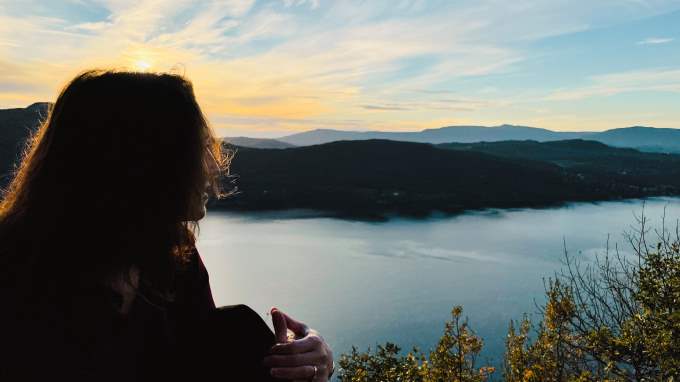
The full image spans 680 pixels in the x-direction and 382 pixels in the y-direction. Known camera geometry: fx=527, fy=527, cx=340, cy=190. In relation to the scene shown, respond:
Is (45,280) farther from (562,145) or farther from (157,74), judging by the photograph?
(562,145)

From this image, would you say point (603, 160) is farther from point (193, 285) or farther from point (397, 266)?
point (193, 285)

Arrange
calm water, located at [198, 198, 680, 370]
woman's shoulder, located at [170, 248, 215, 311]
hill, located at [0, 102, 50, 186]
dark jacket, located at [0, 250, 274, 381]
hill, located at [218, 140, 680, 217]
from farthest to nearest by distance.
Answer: hill, located at [218, 140, 680, 217], hill, located at [0, 102, 50, 186], calm water, located at [198, 198, 680, 370], woman's shoulder, located at [170, 248, 215, 311], dark jacket, located at [0, 250, 274, 381]

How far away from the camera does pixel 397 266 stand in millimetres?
49469

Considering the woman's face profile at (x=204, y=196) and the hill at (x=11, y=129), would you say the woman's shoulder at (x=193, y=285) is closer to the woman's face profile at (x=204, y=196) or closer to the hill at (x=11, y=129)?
the woman's face profile at (x=204, y=196)

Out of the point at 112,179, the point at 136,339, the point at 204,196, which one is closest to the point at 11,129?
the point at 204,196

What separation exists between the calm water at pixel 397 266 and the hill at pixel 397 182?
17451mm

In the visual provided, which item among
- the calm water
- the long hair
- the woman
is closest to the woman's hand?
the woman

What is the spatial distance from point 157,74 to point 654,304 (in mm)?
10593

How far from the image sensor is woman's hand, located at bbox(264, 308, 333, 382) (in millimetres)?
1001

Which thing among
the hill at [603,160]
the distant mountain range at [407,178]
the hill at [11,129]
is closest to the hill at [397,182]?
the distant mountain range at [407,178]

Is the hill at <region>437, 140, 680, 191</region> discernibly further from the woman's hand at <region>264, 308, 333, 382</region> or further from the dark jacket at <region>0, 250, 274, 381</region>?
the dark jacket at <region>0, 250, 274, 381</region>

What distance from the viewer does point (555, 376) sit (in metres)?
11.9

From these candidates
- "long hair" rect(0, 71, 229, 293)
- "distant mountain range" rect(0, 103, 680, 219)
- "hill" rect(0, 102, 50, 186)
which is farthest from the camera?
"distant mountain range" rect(0, 103, 680, 219)

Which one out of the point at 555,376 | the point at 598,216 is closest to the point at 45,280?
the point at 555,376
